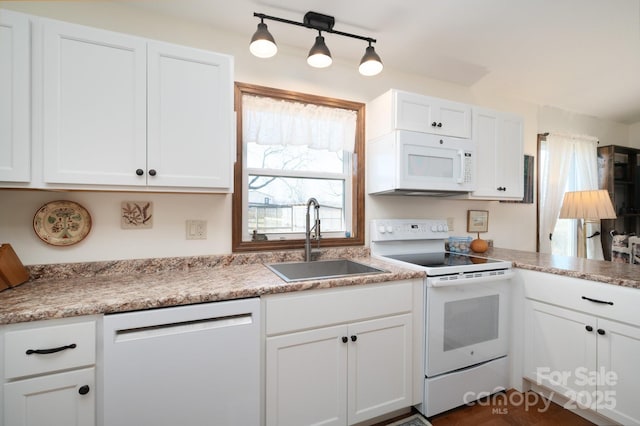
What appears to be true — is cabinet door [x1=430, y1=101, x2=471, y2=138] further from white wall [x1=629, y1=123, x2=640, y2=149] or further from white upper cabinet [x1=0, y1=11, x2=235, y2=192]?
white wall [x1=629, y1=123, x2=640, y2=149]

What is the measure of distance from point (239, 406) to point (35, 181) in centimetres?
133

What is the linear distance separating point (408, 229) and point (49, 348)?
214 centimetres

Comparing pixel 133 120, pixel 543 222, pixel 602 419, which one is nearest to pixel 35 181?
pixel 133 120

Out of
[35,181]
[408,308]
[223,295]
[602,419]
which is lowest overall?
[602,419]

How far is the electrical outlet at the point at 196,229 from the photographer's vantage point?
5.94ft

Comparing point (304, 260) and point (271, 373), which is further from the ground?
point (304, 260)

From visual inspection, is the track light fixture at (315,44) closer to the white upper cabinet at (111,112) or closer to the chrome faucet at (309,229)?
the white upper cabinet at (111,112)

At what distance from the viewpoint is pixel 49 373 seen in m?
1.07

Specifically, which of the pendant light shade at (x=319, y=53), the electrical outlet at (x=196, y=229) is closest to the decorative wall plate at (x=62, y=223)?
the electrical outlet at (x=196, y=229)

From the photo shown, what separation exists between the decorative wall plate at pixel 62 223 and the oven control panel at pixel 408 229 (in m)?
1.82

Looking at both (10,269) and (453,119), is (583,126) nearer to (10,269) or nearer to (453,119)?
(453,119)

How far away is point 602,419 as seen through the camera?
1672 millimetres

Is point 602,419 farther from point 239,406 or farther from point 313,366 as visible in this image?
point 239,406

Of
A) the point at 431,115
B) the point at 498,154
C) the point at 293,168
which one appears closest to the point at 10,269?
the point at 293,168
